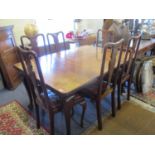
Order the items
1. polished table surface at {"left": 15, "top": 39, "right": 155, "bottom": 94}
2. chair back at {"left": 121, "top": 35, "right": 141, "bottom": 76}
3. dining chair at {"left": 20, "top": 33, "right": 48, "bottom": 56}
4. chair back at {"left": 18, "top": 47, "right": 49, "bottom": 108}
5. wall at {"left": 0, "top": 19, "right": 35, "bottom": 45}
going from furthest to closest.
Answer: wall at {"left": 0, "top": 19, "right": 35, "bottom": 45} → dining chair at {"left": 20, "top": 33, "right": 48, "bottom": 56} → chair back at {"left": 121, "top": 35, "right": 141, "bottom": 76} → polished table surface at {"left": 15, "top": 39, "right": 155, "bottom": 94} → chair back at {"left": 18, "top": 47, "right": 49, "bottom": 108}

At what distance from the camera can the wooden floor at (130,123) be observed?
1.96m

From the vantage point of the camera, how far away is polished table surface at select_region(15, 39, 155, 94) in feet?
5.06

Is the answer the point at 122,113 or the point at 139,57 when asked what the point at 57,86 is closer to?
the point at 122,113

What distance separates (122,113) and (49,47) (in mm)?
1602

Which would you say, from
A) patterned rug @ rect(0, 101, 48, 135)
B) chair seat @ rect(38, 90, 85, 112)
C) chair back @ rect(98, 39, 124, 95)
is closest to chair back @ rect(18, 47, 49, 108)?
chair seat @ rect(38, 90, 85, 112)

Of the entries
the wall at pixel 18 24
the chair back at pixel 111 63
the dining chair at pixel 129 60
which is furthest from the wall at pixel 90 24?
the chair back at pixel 111 63

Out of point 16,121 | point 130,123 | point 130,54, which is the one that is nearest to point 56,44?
point 130,54

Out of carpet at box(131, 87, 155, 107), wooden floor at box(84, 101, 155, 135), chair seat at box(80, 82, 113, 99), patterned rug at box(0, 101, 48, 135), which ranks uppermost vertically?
chair seat at box(80, 82, 113, 99)

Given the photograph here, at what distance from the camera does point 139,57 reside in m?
2.90

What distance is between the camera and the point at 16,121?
2176mm

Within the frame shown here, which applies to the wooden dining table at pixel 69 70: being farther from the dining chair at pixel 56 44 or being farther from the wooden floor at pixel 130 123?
the wooden floor at pixel 130 123

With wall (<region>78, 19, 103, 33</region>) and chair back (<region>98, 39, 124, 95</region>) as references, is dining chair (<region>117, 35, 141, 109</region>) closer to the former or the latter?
chair back (<region>98, 39, 124, 95</region>)

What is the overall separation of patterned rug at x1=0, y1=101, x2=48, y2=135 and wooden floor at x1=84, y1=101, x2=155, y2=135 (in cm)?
70
